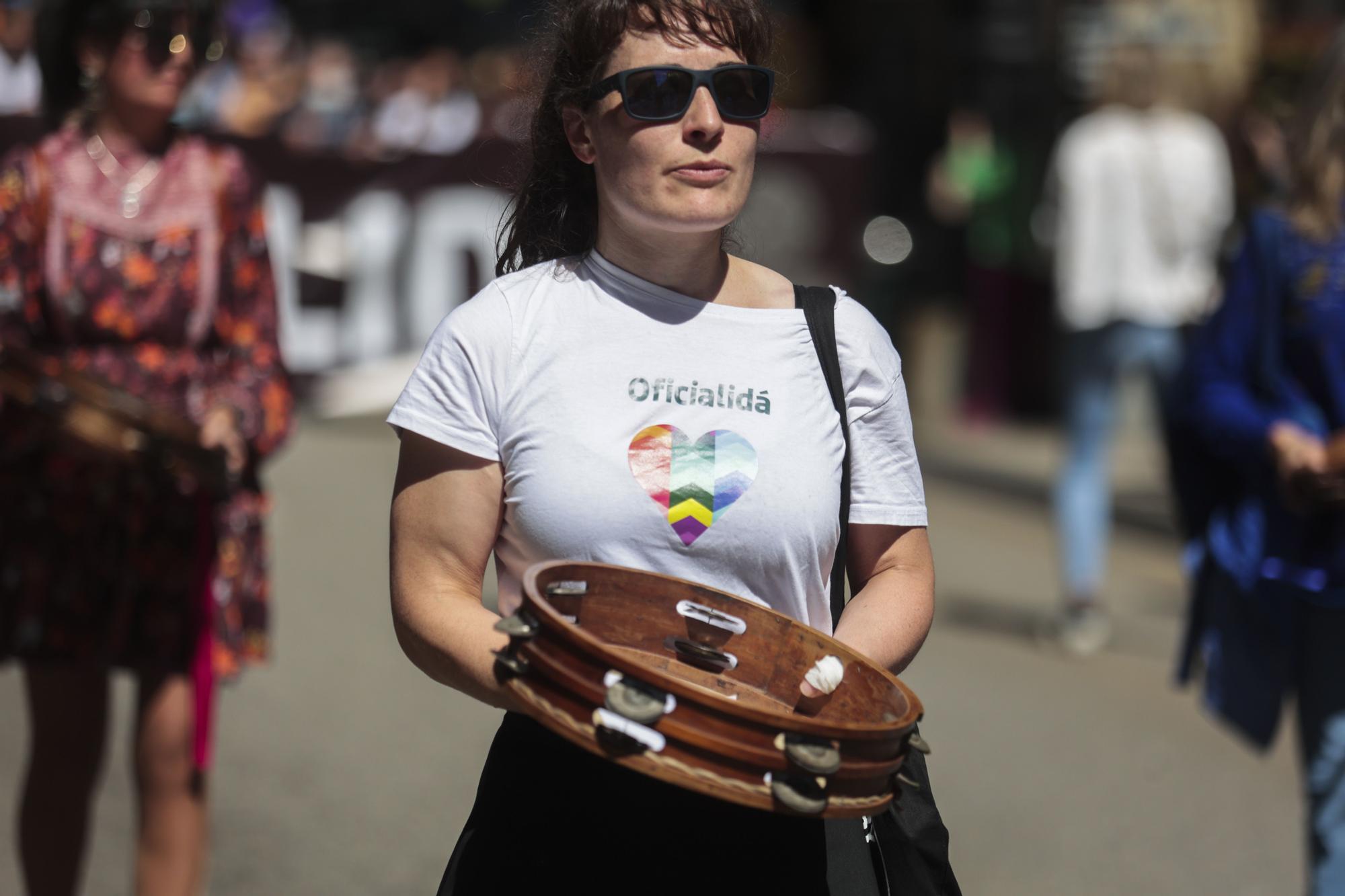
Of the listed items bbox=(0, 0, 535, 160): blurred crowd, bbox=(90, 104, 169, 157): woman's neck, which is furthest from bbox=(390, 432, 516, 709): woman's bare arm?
→ bbox=(0, 0, 535, 160): blurred crowd

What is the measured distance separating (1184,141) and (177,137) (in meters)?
4.60

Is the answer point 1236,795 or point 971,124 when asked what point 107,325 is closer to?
point 1236,795

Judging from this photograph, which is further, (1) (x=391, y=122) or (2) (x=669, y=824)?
(1) (x=391, y=122)

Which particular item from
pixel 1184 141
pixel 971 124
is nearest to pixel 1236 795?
pixel 1184 141

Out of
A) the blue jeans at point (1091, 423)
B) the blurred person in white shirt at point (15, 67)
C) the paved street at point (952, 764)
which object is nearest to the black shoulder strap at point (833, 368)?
the paved street at point (952, 764)

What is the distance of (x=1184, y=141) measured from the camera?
23.1ft

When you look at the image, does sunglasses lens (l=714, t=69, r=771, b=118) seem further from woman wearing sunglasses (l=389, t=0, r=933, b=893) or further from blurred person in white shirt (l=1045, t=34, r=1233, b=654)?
blurred person in white shirt (l=1045, t=34, r=1233, b=654)

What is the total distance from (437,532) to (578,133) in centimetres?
58

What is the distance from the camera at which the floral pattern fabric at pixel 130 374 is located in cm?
352

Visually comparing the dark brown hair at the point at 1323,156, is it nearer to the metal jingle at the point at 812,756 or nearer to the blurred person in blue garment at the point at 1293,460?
the blurred person in blue garment at the point at 1293,460

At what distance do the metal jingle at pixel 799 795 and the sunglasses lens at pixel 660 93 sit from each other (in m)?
0.86

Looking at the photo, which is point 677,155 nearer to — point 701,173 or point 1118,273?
point 701,173

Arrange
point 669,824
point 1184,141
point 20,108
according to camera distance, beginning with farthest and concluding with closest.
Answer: point 20,108 → point 1184,141 → point 669,824

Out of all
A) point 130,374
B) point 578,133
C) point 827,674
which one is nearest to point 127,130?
point 130,374
